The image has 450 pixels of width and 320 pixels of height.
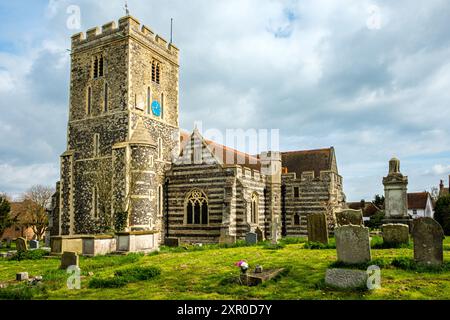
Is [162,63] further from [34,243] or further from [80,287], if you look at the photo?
[80,287]

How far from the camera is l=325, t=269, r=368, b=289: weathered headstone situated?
28.5ft

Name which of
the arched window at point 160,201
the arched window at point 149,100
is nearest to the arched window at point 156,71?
the arched window at point 149,100

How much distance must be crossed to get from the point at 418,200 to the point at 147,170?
49729mm

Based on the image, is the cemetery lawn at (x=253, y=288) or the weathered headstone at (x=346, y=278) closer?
the cemetery lawn at (x=253, y=288)

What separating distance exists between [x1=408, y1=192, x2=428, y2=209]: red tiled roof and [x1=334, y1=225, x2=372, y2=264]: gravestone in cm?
5516

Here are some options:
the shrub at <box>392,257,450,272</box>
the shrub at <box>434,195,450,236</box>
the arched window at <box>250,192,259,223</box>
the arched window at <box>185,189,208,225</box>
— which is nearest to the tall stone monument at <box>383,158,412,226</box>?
the arched window at <box>250,192,259,223</box>

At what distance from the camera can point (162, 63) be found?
30562 mm

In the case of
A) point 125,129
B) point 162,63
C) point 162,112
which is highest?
point 162,63

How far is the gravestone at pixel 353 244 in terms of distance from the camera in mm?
9747

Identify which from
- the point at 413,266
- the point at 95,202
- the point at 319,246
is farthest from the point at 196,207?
the point at 413,266

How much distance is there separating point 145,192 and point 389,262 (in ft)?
54.7

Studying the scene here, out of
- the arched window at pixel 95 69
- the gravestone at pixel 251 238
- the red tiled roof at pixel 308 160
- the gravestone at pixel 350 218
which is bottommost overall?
the gravestone at pixel 251 238

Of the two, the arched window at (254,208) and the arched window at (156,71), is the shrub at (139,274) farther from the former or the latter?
the arched window at (156,71)
